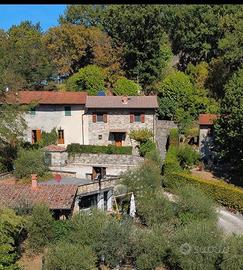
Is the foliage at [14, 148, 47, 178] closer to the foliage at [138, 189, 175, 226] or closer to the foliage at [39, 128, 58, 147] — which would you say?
the foliage at [39, 128, 58, 147]

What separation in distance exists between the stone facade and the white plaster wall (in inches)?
30.9

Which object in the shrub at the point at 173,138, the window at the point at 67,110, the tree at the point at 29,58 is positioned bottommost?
the shrub at the point at 173,138

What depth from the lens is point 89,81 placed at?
120 feet

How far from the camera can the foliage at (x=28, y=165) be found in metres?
24.0

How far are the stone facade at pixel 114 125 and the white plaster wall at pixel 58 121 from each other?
2.57ft

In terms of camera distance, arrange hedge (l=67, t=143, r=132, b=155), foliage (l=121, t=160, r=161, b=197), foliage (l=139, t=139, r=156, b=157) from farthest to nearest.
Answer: foliage (l=139, t=139, r=156, b=157) → hedge (l=67, t=143, r=132, b=155) → foliage (l=121, t=160, r=161, b=197)

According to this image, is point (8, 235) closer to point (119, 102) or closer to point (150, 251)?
point (150, 251)

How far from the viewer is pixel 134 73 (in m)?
39.8

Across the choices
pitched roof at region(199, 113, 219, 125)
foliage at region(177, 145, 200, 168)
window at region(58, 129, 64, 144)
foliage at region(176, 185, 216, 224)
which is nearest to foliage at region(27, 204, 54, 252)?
foliage at region(176, 185, 216, 224)

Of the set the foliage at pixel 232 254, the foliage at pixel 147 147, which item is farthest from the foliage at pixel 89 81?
the foliage at pixel 232 254

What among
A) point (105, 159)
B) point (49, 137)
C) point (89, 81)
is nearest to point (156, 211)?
point (105, 159)

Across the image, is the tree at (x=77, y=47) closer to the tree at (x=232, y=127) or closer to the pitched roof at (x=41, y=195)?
the tree at (x=232, y=127)

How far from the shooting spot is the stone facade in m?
31.0

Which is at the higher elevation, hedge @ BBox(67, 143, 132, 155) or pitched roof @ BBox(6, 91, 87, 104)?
pitched roof @ BBox(6, 91, 87, 104)
